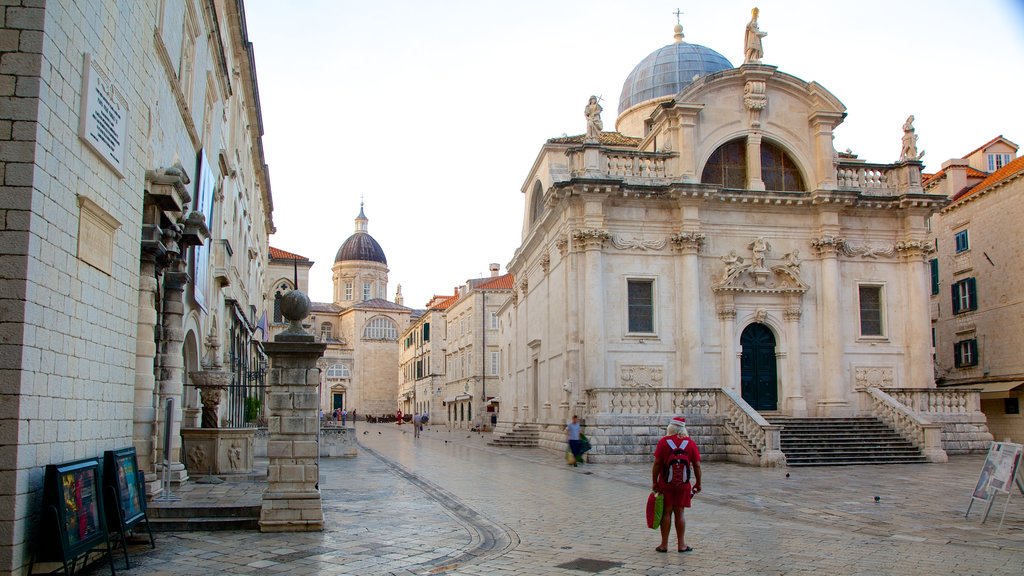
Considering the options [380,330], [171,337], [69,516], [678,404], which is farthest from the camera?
[380,330]

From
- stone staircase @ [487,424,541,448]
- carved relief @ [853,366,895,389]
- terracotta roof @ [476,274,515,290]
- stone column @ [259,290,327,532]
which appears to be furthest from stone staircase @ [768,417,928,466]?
terracotta roof @ [476,274,515,290]

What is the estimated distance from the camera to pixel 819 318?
96.8ft

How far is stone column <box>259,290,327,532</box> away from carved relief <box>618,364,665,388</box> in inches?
706

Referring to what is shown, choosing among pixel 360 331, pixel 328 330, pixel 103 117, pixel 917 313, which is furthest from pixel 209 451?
pixel 328 330

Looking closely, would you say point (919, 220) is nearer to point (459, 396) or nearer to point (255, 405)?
point (255, 405)

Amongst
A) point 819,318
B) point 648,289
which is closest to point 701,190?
point 648,289

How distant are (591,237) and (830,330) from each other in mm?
8995

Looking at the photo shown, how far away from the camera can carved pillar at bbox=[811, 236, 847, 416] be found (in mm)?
28656

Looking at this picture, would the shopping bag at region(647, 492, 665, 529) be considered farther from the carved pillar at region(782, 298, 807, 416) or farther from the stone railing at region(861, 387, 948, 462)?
the carved pillar at region(782, 298, 807, 416)

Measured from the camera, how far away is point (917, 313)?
2964cm

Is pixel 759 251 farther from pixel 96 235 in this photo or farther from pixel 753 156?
pixel 96 235

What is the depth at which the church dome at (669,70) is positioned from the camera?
40.8 metres

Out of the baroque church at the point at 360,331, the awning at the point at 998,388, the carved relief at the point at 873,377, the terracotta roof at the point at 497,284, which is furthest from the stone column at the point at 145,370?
the baroque church at the point at 360,331

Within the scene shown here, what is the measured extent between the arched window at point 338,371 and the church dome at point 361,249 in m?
14.8
